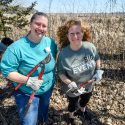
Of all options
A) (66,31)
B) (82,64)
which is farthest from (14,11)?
(82,64)

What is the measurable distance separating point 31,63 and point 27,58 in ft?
0.19

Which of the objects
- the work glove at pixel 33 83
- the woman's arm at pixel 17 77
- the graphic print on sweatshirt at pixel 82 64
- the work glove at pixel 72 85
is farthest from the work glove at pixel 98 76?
the woman's arm at pixel 17 77

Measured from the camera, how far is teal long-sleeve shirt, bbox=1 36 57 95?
2471 millimetres

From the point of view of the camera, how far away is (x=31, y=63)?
2.56 meters

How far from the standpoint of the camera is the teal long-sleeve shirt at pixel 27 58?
8.11 ft

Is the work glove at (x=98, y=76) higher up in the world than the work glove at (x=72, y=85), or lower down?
higher up

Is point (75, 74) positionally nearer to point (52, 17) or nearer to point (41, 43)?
point (41, 43)

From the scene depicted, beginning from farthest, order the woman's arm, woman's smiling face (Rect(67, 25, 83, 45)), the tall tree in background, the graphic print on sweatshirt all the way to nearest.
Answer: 1. the tall tree in background
2. the graphic print on sweatshirt
3. woman's smiling face (Rect(67, 25, 83, 45))
4. the woman's arm

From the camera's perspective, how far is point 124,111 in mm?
3893

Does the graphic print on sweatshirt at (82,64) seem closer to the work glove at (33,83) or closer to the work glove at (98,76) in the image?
the work glove at (98,76)

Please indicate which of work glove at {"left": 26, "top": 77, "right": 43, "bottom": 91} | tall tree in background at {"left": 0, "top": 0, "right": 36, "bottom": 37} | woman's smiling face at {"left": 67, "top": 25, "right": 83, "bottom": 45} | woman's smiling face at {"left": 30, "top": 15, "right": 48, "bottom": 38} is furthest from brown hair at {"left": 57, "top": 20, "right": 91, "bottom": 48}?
tall tree in background at {"left": 0, "top": 0, "right": 36, "bottom": 37}

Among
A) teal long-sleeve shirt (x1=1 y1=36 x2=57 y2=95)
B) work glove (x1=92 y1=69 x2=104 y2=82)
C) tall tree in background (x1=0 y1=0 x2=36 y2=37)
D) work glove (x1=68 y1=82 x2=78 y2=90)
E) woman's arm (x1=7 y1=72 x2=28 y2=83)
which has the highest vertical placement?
tall tree in background (x1=0 y1=0 x2=36 y2=37)

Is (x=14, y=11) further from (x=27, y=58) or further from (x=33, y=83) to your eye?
(x=33, y=83)

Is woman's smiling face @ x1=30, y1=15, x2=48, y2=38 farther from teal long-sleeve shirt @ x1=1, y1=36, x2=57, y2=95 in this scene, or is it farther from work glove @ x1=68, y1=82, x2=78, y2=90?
work glove @ x1=68, y1=82, x2=78, y2=90
